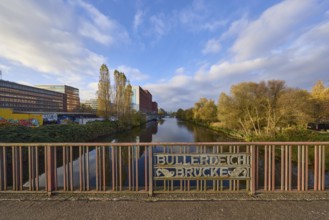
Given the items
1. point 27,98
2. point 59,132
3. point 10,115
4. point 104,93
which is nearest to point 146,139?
point 59,132

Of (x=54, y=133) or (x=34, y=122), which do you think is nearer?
(x=54, y=133)

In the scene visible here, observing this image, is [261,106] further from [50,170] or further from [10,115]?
[10,115]

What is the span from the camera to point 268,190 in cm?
361

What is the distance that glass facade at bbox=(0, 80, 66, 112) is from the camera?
62281 millimetres

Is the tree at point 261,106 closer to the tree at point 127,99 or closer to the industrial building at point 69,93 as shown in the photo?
the tree at point 127,99

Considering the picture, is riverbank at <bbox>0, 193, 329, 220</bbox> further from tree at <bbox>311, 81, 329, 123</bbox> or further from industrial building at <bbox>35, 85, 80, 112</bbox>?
industrial building at <bbox>35, 85, 80, 112</bbox>

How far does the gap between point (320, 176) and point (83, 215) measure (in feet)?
17.5

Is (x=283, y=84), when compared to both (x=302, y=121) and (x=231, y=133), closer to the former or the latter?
(x=302, y=121)

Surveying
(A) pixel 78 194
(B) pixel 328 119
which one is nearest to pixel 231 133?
(B) pixel 328 119

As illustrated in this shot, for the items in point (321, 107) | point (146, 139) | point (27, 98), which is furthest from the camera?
point (27, 98)

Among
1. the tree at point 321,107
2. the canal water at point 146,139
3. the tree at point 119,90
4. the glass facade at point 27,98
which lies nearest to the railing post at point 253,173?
the canal water at point 146,139

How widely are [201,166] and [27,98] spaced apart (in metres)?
97.2

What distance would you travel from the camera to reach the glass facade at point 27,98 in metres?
62.3

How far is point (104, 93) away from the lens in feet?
102
